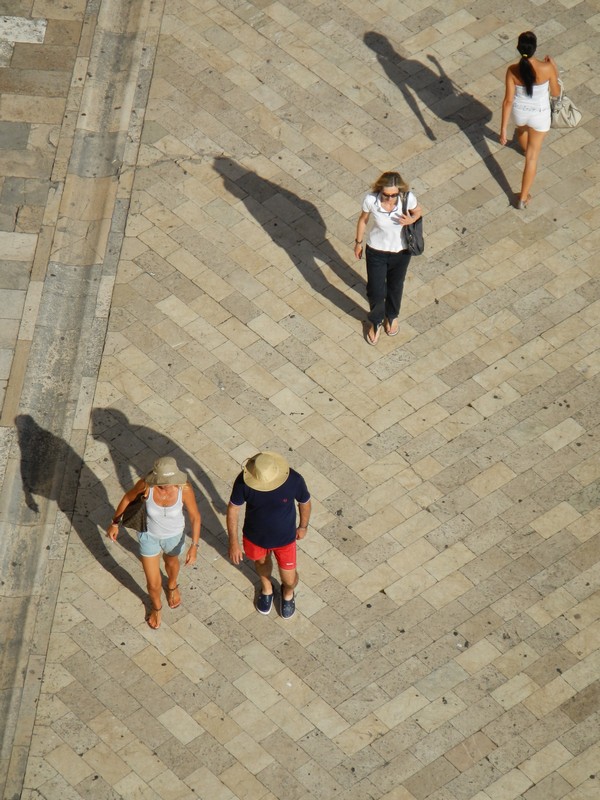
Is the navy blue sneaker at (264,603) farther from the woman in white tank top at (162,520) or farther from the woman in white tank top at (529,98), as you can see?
the woman in white tank top at (529,98)

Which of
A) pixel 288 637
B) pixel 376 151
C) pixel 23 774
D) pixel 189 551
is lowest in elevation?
pixel 23 774

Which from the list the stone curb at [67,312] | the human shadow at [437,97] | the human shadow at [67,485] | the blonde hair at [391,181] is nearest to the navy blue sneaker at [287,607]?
the human shadow at [67,485]

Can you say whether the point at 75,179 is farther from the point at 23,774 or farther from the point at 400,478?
the point at 23,774

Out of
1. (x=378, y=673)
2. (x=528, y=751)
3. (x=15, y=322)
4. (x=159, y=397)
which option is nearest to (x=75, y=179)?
(x=15, y=322)

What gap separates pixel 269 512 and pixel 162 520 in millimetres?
843

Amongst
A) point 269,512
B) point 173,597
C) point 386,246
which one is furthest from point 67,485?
point 386,246

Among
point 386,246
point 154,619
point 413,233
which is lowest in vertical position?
point 154,619

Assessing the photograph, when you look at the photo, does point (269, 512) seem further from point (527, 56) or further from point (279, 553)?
point (527, 56)

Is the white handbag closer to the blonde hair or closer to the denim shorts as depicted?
the blonde hair

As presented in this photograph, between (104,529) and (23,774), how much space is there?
88.3 inches

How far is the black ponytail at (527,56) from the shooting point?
11.9 meters

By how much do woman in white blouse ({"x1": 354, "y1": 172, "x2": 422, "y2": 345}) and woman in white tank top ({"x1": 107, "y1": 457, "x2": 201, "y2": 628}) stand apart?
118 inches

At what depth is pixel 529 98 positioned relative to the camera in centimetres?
1231

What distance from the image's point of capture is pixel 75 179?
1336 centimetres
